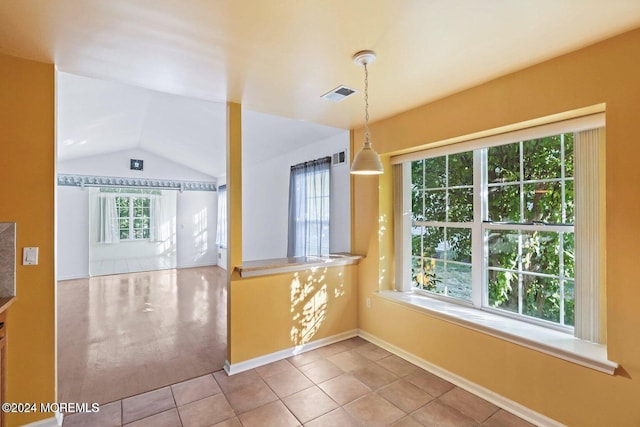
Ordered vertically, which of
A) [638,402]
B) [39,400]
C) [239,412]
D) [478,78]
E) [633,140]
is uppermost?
[478,78]

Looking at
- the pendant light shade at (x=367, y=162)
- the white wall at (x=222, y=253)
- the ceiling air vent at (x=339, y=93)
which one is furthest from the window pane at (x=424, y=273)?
the white wall at (x=222, y=253)

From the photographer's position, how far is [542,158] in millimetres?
2279

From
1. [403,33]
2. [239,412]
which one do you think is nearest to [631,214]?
[403,33]

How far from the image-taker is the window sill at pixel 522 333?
180 centimetres

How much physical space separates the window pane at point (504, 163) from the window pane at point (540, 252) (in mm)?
482

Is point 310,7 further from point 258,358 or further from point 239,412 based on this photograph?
point 258,358

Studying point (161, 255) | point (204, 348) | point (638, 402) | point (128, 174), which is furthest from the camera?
point (161, 255)

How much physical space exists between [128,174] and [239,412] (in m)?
7.03

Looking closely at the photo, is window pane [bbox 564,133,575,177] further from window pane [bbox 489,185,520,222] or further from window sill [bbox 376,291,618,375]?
window sill [bbox 376,291,618,375]

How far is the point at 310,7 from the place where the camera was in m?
1.47

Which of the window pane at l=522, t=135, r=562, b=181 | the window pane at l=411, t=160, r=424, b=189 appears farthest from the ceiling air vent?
the window pane at l=522, t=135, r=562, b=181

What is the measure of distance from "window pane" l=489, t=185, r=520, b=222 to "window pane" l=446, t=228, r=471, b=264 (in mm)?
274

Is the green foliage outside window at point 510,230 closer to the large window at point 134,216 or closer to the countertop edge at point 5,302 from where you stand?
the countertop edge at point 5,302

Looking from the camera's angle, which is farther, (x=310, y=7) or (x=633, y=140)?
(x=633, y=140)
